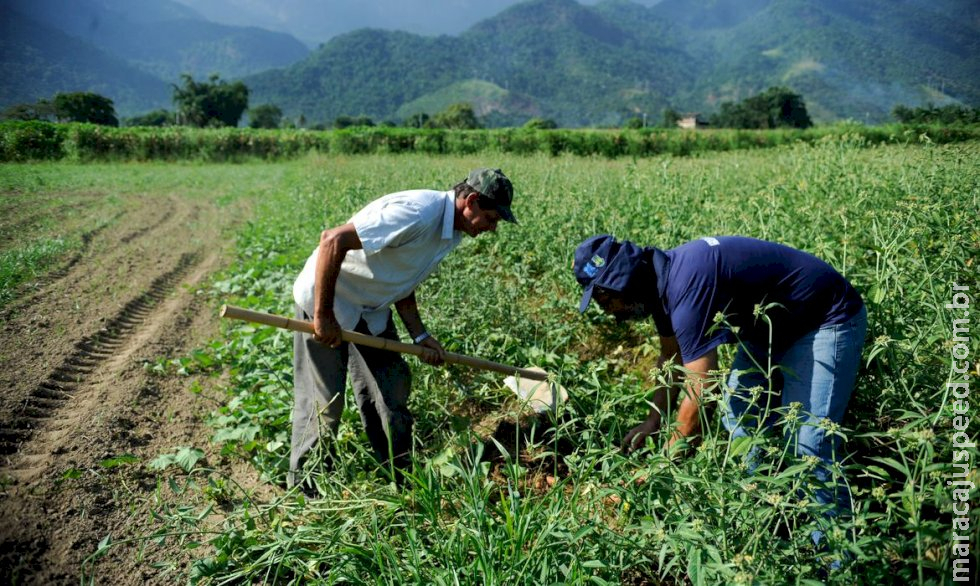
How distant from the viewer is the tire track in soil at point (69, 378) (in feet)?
10.2

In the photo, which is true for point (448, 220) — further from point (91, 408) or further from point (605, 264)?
point (91, 408)

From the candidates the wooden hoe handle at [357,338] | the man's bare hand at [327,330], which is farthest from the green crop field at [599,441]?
the man's bare hand at [327,330]

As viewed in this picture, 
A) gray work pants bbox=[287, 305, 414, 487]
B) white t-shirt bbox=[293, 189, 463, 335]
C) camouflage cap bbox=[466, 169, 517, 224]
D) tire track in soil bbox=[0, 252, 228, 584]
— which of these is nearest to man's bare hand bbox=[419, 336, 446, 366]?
gray work pants bbox=[287, 305, 414, 487]

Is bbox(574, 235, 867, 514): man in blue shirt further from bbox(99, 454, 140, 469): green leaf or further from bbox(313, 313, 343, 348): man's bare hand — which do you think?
bbox(99, 454, 140, 469): green leaf

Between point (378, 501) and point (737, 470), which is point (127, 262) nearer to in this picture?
point (378, 501)

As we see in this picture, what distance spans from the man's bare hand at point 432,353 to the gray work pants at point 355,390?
0.13m

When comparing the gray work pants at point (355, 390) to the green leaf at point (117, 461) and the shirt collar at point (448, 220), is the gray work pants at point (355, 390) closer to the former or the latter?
the shirt collar at point (448, 220)

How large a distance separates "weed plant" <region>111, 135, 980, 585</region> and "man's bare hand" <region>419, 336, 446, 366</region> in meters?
0.37

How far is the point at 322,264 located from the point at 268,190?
14.3 meters

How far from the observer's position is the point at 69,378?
386 cm

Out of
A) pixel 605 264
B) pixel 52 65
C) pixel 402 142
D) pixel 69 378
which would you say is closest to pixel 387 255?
pixel 605 264

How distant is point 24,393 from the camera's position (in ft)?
11.5

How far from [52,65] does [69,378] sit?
15112cm

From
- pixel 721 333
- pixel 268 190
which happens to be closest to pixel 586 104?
A: pixel 268 190
